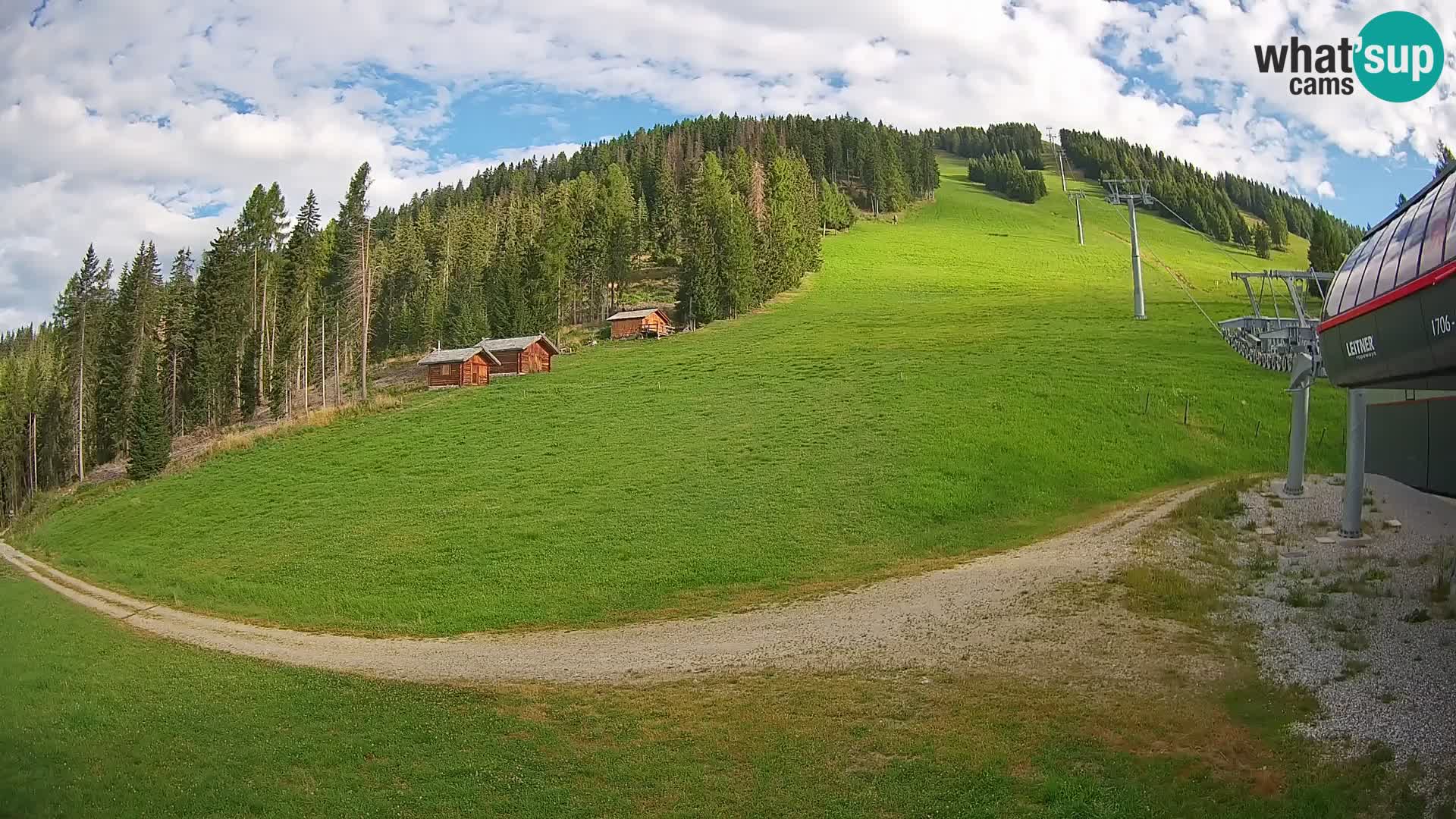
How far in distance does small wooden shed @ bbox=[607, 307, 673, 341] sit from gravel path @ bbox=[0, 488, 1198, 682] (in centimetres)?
5616

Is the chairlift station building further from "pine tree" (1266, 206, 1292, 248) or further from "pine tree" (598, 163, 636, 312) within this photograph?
"pine tree" (1266, 206, 1292, 248)

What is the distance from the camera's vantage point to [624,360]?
66.9m

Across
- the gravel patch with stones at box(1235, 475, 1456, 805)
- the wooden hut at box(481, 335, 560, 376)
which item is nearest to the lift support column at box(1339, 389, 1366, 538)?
the gravel patch with stones at box(1235, 475, 1456, 805)

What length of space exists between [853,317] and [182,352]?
5963 centimetres

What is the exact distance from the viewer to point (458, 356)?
66.8 meters

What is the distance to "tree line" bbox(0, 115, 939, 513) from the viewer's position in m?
73.9

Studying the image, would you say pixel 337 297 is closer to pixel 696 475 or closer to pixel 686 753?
pixel 696 475

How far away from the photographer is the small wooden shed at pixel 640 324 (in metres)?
79.9

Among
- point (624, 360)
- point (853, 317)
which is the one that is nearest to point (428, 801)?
point (624, 360)

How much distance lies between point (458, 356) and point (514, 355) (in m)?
4.44

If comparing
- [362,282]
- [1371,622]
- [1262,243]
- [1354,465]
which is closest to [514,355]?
[362,282]

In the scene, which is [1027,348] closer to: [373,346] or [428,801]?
[428,801]

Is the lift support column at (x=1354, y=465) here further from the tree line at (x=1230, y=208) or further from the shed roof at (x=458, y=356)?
the tree line at (x=1230, y=208)

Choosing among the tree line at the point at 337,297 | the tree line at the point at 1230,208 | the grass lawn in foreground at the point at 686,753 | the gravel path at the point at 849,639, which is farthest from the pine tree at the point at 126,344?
the tree line at the point at 1230,208
